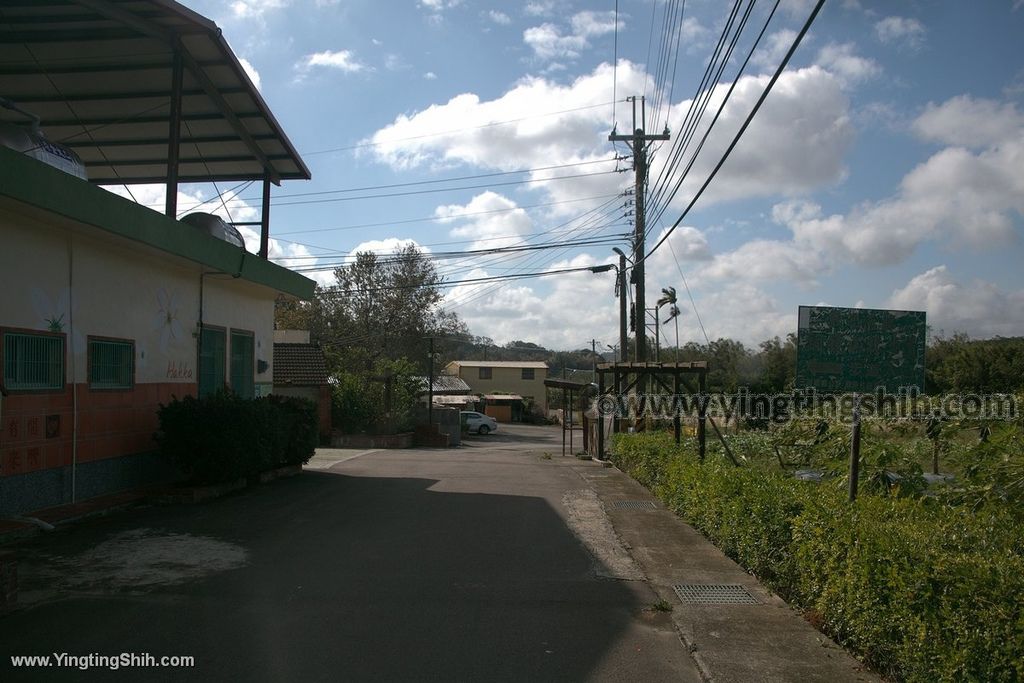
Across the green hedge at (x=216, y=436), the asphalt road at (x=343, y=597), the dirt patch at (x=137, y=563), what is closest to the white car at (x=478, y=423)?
the green hedge at (x=216, y=436)

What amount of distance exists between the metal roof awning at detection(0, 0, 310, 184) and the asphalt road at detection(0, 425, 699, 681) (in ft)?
21.1

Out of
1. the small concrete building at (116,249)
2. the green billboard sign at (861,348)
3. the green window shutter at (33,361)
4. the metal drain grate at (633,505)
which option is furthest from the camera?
the metal drain grate at (633,505)

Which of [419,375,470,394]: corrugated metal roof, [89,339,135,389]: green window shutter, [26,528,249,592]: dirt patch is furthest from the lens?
[419,375,470,394]: corrugated metal roof

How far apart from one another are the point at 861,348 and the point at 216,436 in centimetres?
875

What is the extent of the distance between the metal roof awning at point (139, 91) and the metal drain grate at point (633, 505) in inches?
351

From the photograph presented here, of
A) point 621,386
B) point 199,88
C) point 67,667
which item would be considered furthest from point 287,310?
point 67,667

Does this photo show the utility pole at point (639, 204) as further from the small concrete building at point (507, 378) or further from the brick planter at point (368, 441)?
the small concrete building at point (507, 378)

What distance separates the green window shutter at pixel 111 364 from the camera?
10.6m

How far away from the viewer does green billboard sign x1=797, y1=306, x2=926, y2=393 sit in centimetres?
702

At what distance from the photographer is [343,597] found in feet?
21.9

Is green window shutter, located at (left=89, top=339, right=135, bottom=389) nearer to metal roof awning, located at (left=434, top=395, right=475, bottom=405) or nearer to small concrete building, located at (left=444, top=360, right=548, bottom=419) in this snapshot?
metal roof awning, located at (left=434, top=395, right=475, bottom=405)

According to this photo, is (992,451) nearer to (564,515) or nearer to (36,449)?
(564,515)

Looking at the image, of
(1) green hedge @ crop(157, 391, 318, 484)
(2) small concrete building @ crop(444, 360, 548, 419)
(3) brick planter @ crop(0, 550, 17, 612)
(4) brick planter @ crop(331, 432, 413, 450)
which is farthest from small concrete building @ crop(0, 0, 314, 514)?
(2) small concrete building @ crop(444, 360, 548, 419)

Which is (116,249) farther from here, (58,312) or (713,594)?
(713,594)
